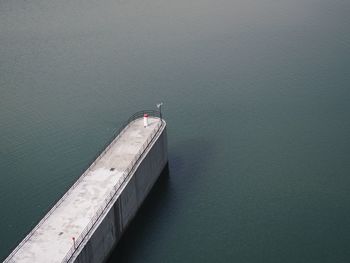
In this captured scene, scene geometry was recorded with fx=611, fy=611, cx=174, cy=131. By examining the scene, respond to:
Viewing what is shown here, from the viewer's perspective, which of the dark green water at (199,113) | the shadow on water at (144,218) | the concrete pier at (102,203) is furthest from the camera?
the dark green water at (199,113)

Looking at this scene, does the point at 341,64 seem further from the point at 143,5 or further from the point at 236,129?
the point at 143,5

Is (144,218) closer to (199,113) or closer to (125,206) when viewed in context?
(125,206)

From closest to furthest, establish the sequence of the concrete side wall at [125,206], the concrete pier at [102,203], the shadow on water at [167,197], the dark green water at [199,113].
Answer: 1. the concrete pier at [102,203]
2. the concrete side wall at [125,206]
3. the shadow on water at [167,197]
4. the dark green water at [199,113]

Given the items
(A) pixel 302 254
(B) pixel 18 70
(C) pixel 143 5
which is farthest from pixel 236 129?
(C) pixel 143 5

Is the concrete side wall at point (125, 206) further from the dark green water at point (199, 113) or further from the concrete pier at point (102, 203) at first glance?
the dark green water at point (199, 113)

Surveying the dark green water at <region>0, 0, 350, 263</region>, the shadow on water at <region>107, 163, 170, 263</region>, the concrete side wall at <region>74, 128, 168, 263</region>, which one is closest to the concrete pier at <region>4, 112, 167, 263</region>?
the concrete side wall at <region>74, 128, 168, 263</region>

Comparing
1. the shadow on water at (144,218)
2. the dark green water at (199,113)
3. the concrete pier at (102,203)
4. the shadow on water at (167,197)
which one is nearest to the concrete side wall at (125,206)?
the concrete pier at (102,203)

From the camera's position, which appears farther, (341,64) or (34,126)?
(341,64)

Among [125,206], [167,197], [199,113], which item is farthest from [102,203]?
[199,113]

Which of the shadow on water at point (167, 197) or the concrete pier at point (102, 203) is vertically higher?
the concrete pier at point (102, 203)
